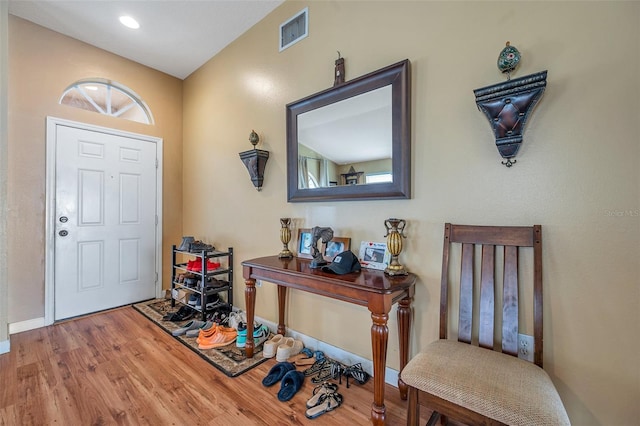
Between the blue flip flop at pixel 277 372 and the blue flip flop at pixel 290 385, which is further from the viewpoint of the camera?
the blue flip flop at pixel 277 372

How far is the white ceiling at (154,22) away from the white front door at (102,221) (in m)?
0.99

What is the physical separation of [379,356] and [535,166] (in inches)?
47.6

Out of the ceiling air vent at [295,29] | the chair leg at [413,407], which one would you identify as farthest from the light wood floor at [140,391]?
the ceiling air vent at [295,29]

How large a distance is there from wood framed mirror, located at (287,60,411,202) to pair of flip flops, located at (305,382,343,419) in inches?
48.3

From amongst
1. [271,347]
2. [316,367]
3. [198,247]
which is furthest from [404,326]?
[198,247]

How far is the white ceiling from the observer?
240 centimetres

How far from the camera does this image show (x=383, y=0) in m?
1.80

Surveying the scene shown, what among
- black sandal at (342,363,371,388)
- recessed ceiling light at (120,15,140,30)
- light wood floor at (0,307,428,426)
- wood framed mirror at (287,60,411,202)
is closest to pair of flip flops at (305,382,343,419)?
light wood floor at (0,307,428,426)

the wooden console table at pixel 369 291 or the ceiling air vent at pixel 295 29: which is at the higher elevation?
the ceiling air vent at pixel 295 29

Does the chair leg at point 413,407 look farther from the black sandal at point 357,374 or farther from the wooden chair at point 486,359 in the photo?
the black sandal at point 357,374

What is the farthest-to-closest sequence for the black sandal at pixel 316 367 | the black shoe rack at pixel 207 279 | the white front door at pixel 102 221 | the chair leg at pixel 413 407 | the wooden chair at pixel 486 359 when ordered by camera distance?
1. the white front door at pixel 102 221
2. the black shoe rack at pixel 207 279
3. the black sandal at pixel 316 367
4. the chair leg at pixel 413 407
5. the wooden chair at pixel 486 359

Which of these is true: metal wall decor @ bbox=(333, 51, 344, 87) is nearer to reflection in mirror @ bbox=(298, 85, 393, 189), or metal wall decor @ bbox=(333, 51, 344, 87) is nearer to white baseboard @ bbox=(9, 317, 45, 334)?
reflection in mirror @ bbox=(298, 85, 393, 189)

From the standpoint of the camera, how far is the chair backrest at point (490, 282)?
1.28 m

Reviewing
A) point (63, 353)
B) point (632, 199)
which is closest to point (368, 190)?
point (632, 199)
